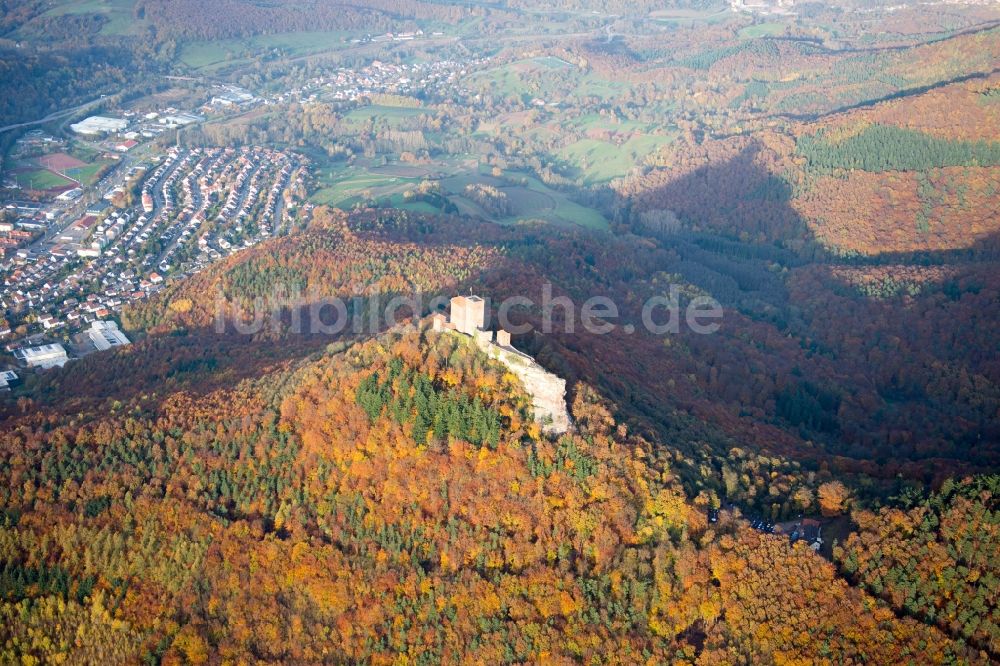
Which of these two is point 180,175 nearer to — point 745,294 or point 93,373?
point 93,373

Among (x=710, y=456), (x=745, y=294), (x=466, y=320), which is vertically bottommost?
(x=745, y=294)

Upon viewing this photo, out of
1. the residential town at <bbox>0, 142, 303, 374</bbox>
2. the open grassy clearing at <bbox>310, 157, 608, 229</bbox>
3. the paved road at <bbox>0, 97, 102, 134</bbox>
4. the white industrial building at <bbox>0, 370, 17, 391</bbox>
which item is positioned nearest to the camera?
the white industrial building at <bbox>0, 370, 17, 391</bbox>

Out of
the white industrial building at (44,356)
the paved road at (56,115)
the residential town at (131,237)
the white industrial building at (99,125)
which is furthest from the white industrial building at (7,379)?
the white industrial building at (99,125)

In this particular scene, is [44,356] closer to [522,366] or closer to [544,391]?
[522,366]

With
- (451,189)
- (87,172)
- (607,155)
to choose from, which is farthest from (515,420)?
(607,155)

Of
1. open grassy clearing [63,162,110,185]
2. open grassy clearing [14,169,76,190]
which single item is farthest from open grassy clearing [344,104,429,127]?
open grassy clearing [14,169,76,190]

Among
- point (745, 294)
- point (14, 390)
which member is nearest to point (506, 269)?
point (745, 294)

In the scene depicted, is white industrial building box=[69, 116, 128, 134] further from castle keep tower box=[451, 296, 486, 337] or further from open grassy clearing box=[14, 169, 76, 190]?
castle keep tower box=[451, 296, 486, 337]
